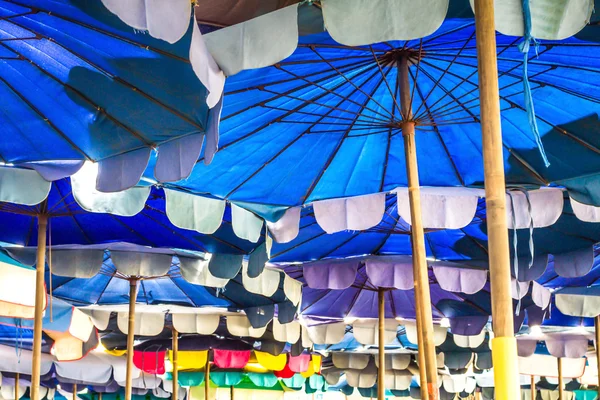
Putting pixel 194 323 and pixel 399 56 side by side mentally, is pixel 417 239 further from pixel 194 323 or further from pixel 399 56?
pixel 194 323

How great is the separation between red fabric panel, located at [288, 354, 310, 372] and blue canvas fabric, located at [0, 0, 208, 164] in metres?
14.3

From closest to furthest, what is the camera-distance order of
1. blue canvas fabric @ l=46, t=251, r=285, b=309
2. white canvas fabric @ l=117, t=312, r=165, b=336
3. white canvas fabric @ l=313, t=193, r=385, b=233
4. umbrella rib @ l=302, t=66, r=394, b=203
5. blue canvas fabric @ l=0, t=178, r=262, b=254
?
umbrella rib @ l=302, t=66, r=394, b=203
white canvas fabric @ l=313, t=193, r=385, b=233
blue canvas fabric @ l=0, t=178, r=262, b=254
blue canvas fabric @ l=46, t=251, r=285, b=309
white canvas fabric @ l=117, t=312, r=165, b=336

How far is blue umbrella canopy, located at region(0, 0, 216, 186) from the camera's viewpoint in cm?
A: 516

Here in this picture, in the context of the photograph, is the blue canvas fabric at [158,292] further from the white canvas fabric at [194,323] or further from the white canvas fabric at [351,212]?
the white canvas fabric at [351,212]

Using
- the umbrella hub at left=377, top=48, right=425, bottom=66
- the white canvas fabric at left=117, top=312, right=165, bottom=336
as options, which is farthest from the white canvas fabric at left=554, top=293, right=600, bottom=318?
the umbrella hub at left=377, top=48, right=425, bottom=66

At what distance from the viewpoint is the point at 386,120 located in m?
7.12

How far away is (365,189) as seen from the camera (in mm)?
8477

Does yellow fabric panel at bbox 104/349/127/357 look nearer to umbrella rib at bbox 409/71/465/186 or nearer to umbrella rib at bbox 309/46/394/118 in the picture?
umbrella rib at bbox 409/71/465/186

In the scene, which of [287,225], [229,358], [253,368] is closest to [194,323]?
[229,358]

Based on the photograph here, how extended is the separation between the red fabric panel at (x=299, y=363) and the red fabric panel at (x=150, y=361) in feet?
11.4

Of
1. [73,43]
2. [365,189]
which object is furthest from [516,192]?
[73,43]

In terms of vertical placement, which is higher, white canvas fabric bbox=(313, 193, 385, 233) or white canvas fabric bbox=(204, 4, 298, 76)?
white canvas fabric bbox=(204, 4, 298, 76)

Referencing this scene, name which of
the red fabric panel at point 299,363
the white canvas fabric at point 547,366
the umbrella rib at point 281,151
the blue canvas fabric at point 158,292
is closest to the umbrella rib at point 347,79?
the umbrella rib at point 281,151

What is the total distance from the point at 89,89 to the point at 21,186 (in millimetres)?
1555
